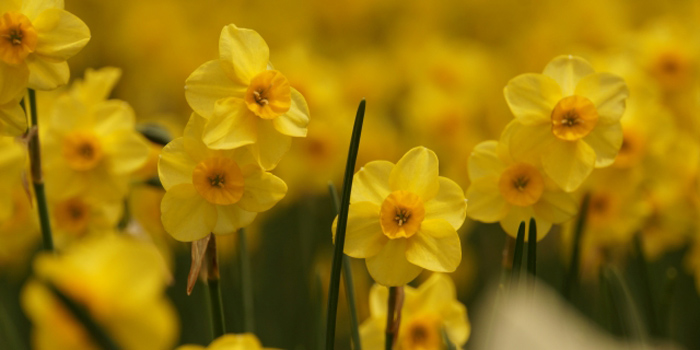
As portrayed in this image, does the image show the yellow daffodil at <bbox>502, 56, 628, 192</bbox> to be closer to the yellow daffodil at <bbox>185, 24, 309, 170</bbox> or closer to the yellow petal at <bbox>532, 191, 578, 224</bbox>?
the yellow petal at <bbox>532, 191, 578, 224</bbox>

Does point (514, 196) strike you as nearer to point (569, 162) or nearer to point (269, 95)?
point (569, 162)

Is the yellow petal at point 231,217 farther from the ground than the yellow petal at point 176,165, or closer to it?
closer to it

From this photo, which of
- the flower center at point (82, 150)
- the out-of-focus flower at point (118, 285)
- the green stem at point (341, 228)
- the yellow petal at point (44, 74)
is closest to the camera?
the out-of-focus flower at point (118, 285)

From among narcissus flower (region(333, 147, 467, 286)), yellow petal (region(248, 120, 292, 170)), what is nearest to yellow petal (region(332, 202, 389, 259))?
narcissus flower (region(333, 147, 467, 286))

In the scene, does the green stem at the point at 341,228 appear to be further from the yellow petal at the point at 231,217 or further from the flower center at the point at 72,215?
the flower center at the point at 72,215

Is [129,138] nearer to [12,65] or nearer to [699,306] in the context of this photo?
[12,65]

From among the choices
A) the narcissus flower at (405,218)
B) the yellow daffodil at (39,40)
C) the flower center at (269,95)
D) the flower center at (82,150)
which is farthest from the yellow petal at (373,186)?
the flower center at (82,150)
